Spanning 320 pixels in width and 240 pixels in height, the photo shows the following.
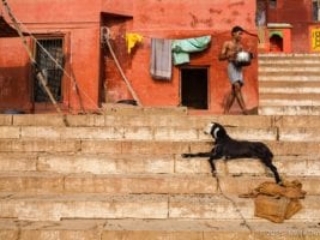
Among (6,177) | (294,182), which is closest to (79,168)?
(6,177)

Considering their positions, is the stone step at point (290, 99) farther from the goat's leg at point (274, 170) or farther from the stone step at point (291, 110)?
the goat's leg at point (274, 170)

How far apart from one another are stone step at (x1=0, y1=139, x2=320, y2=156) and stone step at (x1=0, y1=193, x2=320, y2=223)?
4.47 ft

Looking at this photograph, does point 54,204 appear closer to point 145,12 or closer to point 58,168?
point 58,168

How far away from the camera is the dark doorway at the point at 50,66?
12016mm

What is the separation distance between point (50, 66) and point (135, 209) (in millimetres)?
7595

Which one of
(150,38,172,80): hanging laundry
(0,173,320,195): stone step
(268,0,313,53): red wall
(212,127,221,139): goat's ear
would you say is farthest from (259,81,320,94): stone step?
(268,0,313,53): red wall

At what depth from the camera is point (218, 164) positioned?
6.12m

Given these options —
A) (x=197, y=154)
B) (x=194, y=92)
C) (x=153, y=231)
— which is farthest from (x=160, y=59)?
(x=153, y=231)

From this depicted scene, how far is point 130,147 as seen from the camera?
263 inches

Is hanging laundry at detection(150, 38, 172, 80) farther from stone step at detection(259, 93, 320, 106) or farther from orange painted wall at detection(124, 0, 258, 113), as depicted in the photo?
stone step at detection(259, 93, 320, 106)

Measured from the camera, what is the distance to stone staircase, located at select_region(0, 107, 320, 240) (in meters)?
4.92

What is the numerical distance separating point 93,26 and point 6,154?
6.02m

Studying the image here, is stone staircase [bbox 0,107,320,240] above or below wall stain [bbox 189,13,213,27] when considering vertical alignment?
below

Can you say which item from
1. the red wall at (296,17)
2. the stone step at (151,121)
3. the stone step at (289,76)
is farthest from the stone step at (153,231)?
the red wall at (296,17)
